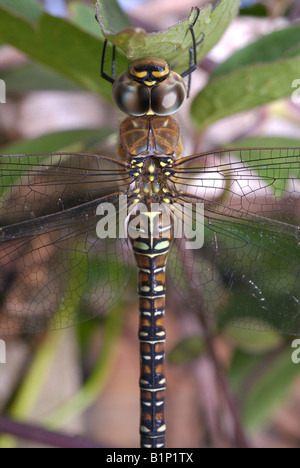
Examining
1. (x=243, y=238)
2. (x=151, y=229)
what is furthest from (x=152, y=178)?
(x=243, y=238)

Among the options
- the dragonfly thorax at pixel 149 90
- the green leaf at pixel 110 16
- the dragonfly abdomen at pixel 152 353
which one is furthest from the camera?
the dragonfly abdomen at pixel 152 353

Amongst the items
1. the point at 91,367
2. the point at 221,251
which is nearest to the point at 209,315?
the point at 221,251

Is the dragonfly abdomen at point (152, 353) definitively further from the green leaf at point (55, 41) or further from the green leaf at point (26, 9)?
the green leaf at point (26, 9)

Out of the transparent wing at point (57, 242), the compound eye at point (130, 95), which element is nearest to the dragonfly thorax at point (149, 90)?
the compound eye at point (130, 95)

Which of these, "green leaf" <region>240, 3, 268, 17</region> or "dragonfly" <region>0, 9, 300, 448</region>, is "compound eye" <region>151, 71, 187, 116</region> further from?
"green leaf" <region>240, 3, 268, 17</region>
